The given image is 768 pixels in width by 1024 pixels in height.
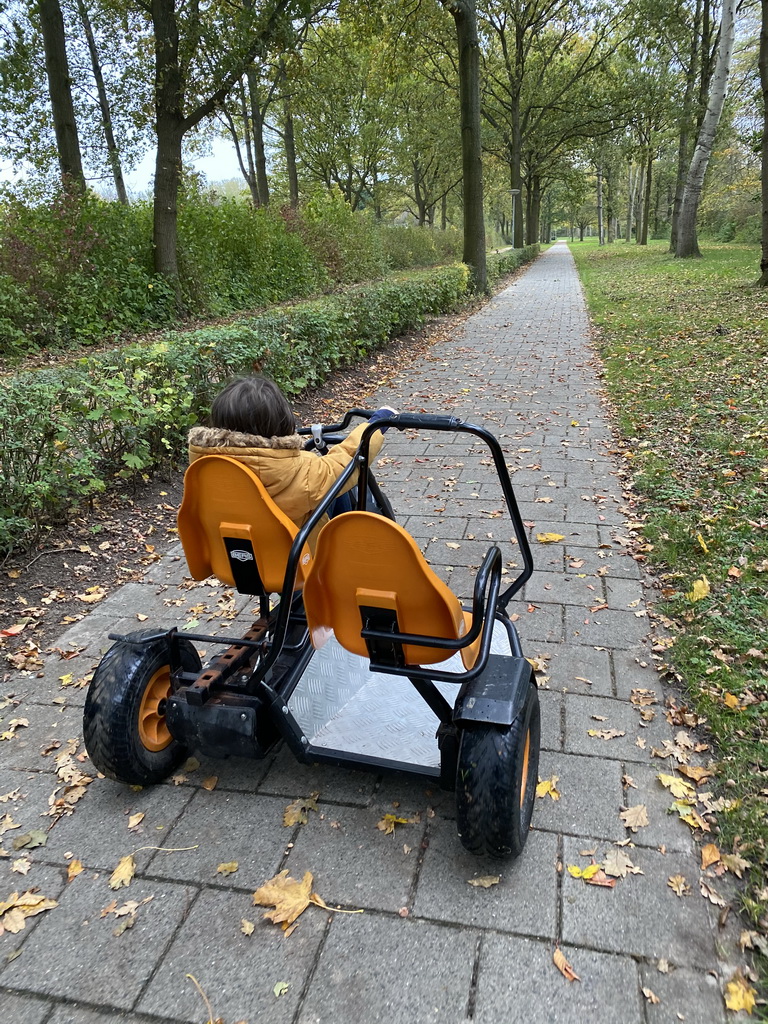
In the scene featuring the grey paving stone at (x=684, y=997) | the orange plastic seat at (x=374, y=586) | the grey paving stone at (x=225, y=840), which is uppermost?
the orange plastic seat at (x=374, y=586)

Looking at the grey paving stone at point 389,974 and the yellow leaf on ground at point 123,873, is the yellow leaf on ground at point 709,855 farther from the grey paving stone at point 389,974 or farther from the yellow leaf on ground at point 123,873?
the yellow leaf on ground at point 123,873

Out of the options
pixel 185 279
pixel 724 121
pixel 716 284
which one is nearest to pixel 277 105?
pixel 724 121

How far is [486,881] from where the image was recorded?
2.07 meters

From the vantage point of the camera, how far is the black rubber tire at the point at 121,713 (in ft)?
7.55

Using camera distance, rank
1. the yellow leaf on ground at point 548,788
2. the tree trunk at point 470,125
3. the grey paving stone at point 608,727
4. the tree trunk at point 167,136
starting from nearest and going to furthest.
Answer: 1. the yellow leaf on ground at point 548,788
2. the grey paving stone at point 608,727
3. the tree trunk at point 167,136
4. the tree trunk at point 470,125

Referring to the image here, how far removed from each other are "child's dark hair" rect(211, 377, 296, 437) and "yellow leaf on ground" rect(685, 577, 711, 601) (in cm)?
237

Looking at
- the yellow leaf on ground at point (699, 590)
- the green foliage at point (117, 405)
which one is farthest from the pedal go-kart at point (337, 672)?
the green foliage at point (117, 405)

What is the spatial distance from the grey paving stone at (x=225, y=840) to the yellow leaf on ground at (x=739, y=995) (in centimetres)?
131

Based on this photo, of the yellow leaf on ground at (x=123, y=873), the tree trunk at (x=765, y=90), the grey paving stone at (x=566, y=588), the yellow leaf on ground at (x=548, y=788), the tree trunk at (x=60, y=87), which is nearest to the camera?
the yellow leaf on ground at (x=123, y=873)

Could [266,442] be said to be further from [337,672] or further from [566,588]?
[566,588]

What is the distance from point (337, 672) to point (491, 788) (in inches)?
38.7

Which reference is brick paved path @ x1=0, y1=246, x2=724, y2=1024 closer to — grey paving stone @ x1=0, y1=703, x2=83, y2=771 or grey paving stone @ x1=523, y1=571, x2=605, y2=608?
grey paving stone @ x1=0, y1=703, x2=83, y2=771

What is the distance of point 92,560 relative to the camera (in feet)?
14.3

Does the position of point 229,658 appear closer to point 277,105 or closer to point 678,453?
point 678,453
